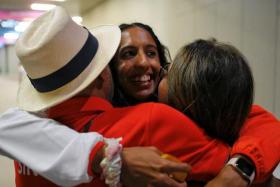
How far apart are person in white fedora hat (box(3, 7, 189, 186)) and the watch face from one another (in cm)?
15

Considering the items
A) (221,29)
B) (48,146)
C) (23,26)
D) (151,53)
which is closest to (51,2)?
(221,29)

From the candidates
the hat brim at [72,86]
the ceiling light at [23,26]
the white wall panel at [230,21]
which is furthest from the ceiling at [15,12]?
the hat brim at [72,86]

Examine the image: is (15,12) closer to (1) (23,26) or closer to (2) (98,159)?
(1) (23,26)

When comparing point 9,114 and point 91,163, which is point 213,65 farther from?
point 9,114

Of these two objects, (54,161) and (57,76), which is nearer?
(54,161)

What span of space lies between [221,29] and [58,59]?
217 centimetres

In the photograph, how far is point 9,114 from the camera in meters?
0.94

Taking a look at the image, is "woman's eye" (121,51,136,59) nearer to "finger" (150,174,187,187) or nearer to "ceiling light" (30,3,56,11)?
"finger" (150,174,187,187)

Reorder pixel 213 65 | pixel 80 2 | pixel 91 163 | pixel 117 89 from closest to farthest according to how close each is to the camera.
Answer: pixel 91 163 < pixel 213 65 < pixel 117 89 < pixel 80 2

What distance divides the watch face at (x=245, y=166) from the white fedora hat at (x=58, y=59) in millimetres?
386

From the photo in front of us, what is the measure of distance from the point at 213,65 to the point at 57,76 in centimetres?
A: 37

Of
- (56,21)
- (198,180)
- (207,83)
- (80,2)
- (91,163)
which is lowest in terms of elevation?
(80,2)

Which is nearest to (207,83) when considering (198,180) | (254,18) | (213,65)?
(213,65)

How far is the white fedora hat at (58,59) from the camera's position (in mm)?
892
